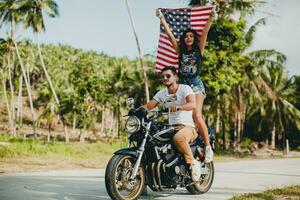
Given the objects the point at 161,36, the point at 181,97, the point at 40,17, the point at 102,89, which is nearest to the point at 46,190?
the point at 181,97

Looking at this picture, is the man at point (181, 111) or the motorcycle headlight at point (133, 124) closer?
the motorcycle headlight at point (133, 124)

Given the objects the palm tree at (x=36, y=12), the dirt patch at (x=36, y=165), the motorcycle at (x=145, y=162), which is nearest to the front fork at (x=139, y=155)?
the motorcycle at (x=145, y=162)

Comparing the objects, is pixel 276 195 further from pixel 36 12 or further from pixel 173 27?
pixel 36 12

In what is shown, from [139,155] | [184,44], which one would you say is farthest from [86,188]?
[184,44]

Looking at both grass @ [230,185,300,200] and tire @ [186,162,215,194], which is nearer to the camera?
grass @ [230,185,300,200]

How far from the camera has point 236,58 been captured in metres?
22.0

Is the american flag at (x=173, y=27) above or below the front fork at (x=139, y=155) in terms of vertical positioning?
above

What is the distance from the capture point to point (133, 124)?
474 centimetres

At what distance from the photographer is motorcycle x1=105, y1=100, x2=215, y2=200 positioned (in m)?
4.62

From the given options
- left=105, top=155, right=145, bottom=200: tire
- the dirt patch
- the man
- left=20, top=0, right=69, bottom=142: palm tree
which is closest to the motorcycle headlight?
left=105, top=155, right=145, bottom=200: tire

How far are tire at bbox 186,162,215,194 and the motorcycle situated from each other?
0.39 meters

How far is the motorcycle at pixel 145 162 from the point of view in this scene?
4617 millimetres

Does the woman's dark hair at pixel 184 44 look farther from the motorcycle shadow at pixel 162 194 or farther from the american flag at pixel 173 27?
the american flag at pixel 173 27

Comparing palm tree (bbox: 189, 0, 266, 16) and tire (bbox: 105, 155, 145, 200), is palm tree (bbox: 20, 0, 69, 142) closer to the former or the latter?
palm tree (bbox: 189, 0, 266, 16)
